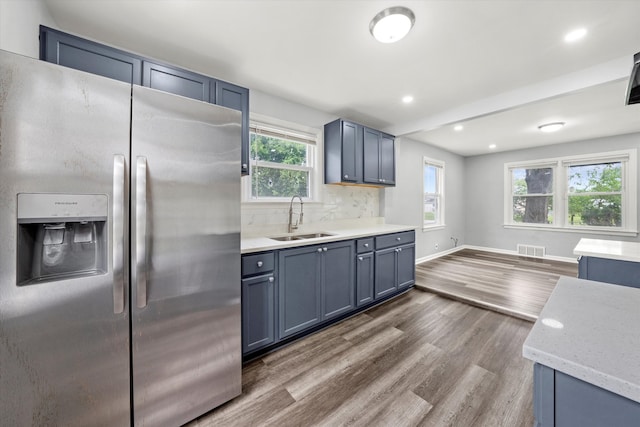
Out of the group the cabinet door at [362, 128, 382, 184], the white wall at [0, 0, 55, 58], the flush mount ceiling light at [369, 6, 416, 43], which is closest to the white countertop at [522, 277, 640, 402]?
the flush mount ceiling light at [369, 6, 416, 43]

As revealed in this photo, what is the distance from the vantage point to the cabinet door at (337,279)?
8.00ft

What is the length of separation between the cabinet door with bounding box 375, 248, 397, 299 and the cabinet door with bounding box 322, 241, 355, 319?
44 centimetres

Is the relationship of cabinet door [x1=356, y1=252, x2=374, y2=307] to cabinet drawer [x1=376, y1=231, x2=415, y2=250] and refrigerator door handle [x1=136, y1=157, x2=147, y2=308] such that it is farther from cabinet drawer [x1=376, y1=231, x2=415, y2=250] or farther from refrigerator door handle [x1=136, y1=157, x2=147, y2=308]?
refrigerator door handle [x1=136, y1=157, x2=147, y2=308]

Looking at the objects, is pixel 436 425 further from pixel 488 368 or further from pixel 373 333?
pixel 373 333

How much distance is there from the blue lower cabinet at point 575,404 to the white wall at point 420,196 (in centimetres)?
351

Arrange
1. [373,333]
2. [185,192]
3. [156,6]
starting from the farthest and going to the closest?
[373,333], [156,6], [185,192]

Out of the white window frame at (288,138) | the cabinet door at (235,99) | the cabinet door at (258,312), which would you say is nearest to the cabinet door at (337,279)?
the cabinet door at (258,312)

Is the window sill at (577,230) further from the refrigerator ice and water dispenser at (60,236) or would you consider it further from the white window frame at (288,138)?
the refrigerator ice and water dispenser at (60,236)

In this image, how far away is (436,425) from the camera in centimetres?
142

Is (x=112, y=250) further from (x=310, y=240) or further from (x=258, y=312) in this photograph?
(x=310, y=240)

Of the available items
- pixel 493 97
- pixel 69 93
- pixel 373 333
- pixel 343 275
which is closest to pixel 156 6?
pixel 69 93

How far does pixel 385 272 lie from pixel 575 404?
253 centimetres

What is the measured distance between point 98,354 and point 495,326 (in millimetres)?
3226

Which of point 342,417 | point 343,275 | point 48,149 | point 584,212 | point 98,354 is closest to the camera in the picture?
point 48,149
